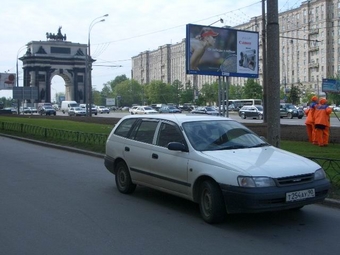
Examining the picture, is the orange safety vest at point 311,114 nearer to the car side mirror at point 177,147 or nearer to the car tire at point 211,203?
the car side mirror at point 177,147

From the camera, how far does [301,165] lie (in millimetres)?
6719

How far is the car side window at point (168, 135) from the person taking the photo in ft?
A: 25.5

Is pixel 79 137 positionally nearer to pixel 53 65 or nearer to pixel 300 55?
pixel 300 55

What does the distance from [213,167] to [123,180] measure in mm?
2922

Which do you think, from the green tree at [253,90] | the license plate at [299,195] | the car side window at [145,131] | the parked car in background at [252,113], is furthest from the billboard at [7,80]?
the license plate at [299,195]

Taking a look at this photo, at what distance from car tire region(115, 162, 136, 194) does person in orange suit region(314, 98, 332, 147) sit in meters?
7.69

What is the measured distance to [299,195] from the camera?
643 centimetres

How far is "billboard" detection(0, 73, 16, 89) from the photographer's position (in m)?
83.1

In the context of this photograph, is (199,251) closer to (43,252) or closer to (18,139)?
(43,252)

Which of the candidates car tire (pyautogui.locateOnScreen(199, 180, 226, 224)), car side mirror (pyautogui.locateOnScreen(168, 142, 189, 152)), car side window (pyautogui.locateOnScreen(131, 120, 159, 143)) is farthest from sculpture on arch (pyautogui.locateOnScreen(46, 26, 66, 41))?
car tire (pyautogui.locateOnScreen(199, 180, 226, 224))

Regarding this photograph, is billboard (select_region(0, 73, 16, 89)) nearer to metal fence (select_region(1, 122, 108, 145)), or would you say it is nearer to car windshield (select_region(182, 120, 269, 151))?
metal fence (select_region(1, 122, 108, 145))

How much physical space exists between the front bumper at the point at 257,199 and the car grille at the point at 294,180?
0.17 feet

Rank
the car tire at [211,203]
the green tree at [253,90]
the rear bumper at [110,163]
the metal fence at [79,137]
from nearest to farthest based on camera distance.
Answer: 1. the car tire at [211,203]
2. the metal fence at [79,137]
3. the rear bumper at [110,163]
4. the green tree at [253,90]

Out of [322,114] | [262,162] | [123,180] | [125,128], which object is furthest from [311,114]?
[262,162]
